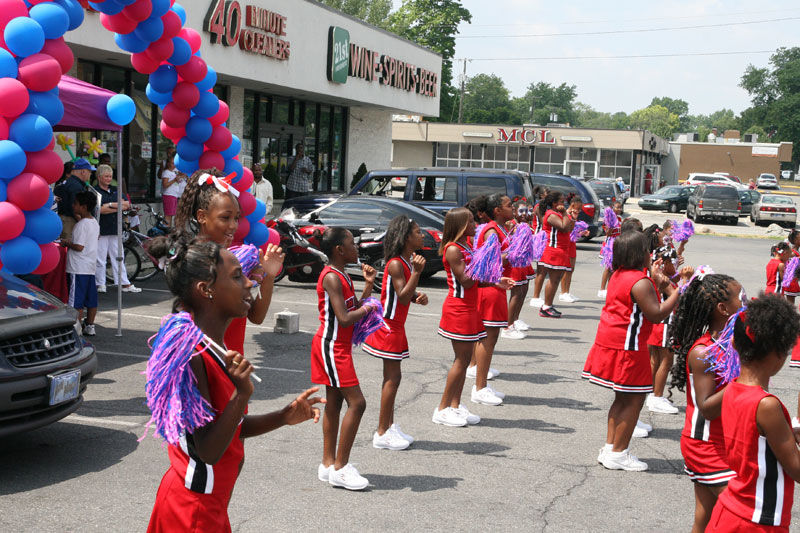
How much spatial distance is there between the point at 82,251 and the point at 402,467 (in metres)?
5.12

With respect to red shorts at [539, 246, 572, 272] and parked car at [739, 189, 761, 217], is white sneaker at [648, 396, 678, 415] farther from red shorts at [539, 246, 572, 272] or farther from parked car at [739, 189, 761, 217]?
parked car at [739, 189, 761, 217]

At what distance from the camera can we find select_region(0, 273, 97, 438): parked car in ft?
17.6

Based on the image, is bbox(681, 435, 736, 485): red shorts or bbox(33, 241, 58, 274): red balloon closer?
bbox(681, 435, 736, 485): red shorts

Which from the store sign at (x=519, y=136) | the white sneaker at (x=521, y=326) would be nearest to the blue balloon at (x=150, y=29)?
the white sneaker at (x=521, y=326)

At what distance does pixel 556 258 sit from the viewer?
1244 cm

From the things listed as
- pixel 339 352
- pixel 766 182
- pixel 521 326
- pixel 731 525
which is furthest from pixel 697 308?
pixel 766 182

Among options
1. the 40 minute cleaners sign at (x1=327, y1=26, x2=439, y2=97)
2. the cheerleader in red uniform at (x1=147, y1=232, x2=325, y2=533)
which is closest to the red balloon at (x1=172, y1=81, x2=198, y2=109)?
the cheerleader in red uniform at (x1=147, y1=232, x2=325, y2=533)

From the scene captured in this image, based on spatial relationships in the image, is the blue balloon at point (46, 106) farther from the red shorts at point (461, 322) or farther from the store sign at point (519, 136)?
the store sign at point (519, 136)

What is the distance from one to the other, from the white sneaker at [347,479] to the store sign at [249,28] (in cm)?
1384

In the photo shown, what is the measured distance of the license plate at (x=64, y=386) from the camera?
5.62m

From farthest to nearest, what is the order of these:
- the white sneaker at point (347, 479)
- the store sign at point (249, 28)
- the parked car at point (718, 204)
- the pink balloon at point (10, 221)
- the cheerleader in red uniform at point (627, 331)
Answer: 1. the parked car at point (718, 204)
2. the store sign at point (249, 28)
3. the pink balloon at point (10, 221)
4. the cheerleader in red uniform at point (627, 331)
5. the white sneaker at point (347, 479)

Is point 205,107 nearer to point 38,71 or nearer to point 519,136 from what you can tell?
point 38,71

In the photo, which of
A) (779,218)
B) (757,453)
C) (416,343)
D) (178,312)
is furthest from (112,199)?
(779,218)

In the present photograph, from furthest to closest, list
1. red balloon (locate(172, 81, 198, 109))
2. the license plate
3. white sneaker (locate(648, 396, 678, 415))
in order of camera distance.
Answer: red balloon (locate(172, 81, 198, 109)) < white sneaker (locate(648, 396, 678, 415)) < the license plate
